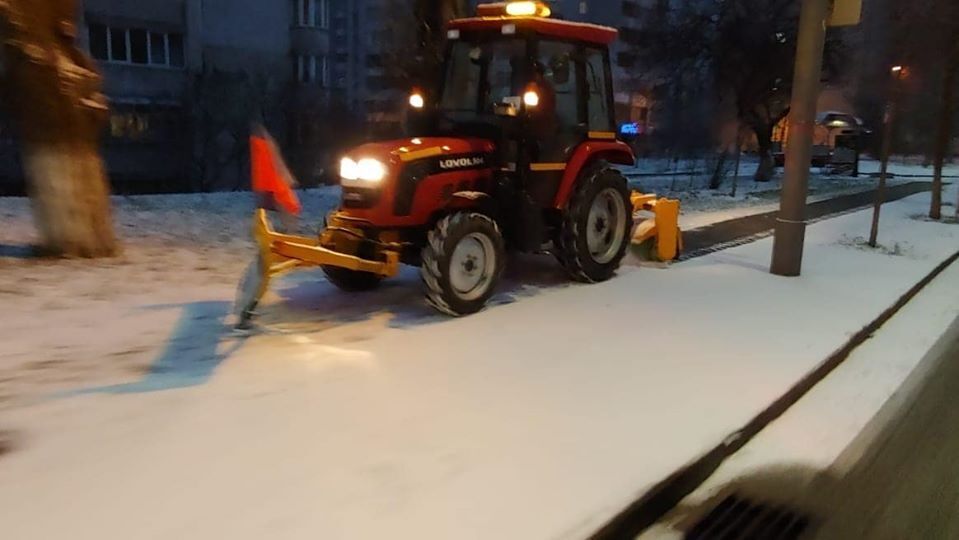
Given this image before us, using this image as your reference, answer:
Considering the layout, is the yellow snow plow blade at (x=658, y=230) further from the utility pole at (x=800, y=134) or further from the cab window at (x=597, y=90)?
the cab window at (x=597, y=90)

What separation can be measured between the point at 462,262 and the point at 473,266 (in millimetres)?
175

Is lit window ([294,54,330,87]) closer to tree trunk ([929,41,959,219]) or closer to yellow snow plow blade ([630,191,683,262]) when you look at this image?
tree trunk ([929,41,959,219])

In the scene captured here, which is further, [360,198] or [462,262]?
[462,262]

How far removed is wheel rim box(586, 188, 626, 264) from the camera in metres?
9.47

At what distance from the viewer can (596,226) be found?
9586 millimetres

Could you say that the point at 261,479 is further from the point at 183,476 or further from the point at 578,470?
the point at 578,470

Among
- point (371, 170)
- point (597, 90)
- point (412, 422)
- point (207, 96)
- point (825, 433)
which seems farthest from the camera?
point (207, 96)

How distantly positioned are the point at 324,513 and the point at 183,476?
2.69ft

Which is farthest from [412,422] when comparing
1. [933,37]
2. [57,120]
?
[933,37]

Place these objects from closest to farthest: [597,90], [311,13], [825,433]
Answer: [825,433] → [597,90] → [311,13]

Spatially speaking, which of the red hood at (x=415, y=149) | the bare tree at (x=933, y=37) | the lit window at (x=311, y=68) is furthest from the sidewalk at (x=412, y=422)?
the lit window at (x=311, y=68)

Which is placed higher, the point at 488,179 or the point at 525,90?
the point at 525,90

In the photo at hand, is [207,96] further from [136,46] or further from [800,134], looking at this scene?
[800,134]

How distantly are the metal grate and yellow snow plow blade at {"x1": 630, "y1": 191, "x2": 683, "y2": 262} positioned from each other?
6294 millimetres
